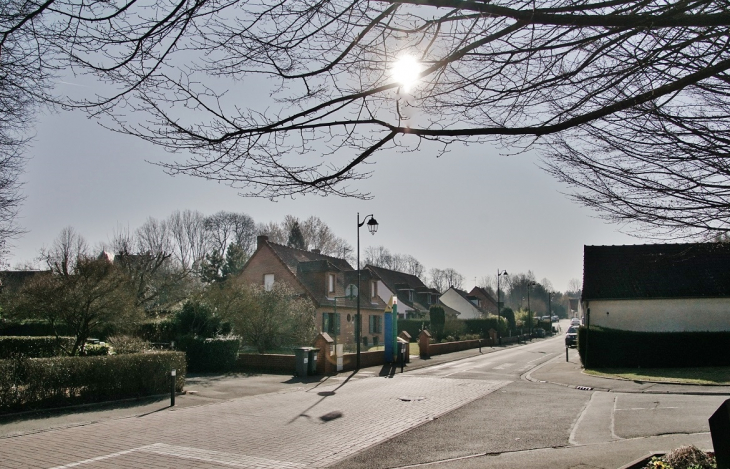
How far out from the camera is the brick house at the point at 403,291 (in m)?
54.1

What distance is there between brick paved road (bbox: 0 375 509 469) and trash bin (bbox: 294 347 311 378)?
4.97 m

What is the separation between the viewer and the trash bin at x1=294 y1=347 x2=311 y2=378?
21484mm

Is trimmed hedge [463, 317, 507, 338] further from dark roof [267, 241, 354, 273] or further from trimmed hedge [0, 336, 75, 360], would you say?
trimmed hedge [0, 336, 75, 360]

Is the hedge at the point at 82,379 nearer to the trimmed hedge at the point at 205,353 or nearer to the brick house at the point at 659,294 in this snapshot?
the trimmed hedge at the point at 205,353

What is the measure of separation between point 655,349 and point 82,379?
23343mm

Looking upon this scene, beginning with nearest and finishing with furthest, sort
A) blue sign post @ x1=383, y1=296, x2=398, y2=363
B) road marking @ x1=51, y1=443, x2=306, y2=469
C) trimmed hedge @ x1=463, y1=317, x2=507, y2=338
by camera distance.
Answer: road marking @ x1=51, y1=443, x2=306, y2=469, blue sign post @ x1=383, y1=296, x2=398, y2=363, trimmed hedge @ x1=463, y1=317, x2=507, y2=338

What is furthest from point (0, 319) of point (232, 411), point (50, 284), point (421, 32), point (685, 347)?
point (685, 347)

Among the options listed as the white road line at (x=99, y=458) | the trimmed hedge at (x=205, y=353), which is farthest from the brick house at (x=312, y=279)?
the white road line at (x=99, y=458)

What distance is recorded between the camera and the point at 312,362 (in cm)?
2191

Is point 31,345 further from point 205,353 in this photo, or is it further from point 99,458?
point 99,458

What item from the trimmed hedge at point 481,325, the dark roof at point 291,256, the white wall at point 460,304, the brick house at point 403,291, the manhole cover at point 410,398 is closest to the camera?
the manhole cover at point 410,398

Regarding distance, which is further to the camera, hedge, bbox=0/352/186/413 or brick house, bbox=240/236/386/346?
brick house, bbox=240/236/386/346

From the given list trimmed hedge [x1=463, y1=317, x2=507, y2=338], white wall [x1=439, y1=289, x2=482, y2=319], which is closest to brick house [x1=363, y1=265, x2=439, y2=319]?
trimmed hedge [x1=463, y1=317, x2=507, y2=338]

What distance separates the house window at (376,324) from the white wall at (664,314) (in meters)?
21.1
